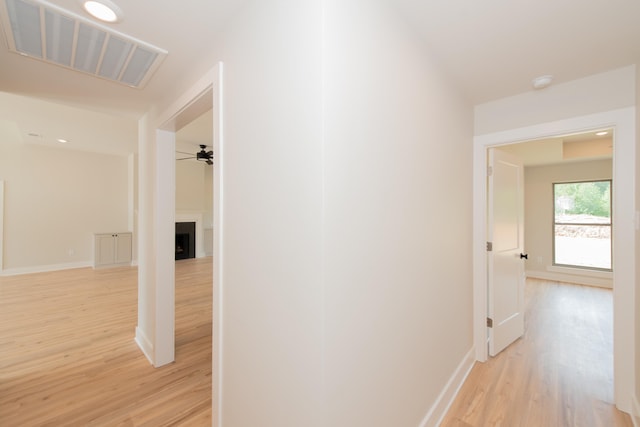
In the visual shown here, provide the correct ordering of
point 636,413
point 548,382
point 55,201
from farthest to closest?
point 55,201 → point 548,382 → point 636,413

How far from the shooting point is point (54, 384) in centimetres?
204

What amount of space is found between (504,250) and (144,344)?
12.2ft

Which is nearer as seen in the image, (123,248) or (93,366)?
(93,366)

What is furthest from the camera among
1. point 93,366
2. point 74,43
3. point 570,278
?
point 570,278

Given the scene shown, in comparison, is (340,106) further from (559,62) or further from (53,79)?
(53,79)

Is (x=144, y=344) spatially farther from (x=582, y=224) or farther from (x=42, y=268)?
(x=582, y=224)

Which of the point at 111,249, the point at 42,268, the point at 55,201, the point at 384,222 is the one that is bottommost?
the point at 42,268

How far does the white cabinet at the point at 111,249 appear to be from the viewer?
600cm

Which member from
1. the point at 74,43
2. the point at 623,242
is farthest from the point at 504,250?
the point at 74,43

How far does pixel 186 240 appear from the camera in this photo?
7.13 m

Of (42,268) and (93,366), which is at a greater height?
(42,268)

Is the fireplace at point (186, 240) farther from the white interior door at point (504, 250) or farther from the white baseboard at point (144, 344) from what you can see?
the white interior door at point (504, 250)

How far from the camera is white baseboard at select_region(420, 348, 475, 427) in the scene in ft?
5.20

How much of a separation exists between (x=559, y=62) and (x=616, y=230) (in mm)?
1267
